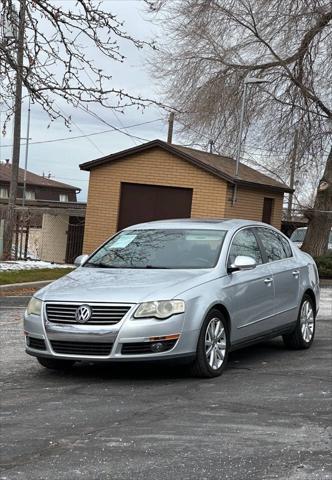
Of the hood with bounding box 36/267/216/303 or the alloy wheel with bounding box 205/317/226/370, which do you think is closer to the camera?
the hood with bounding box 36/267/216/303

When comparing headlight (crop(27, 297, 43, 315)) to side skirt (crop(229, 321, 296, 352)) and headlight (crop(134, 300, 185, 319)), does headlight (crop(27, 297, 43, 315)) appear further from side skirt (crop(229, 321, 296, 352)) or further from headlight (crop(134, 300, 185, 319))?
side skirt (crop(229, 321, 296, 352))

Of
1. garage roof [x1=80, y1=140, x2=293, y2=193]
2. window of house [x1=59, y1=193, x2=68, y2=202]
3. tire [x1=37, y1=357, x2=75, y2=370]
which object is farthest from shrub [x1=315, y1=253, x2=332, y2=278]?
window of house [x1=59, y1=193, x2=68, y2=202]

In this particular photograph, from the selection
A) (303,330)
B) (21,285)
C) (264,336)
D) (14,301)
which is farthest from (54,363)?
(21,285)

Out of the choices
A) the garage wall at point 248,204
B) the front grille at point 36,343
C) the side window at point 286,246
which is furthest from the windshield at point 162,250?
the garage wall at point 248,204

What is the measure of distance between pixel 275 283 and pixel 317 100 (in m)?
15.8

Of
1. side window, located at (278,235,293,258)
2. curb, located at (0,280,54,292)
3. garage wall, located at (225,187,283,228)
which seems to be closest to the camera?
side window, located at (278,235,293,258)

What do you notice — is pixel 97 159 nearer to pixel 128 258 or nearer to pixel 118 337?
pixel 128 258

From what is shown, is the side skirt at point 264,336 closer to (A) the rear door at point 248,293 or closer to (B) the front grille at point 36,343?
(A) the rear door at point 248,293

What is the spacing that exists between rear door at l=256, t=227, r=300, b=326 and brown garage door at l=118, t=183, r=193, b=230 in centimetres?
1312

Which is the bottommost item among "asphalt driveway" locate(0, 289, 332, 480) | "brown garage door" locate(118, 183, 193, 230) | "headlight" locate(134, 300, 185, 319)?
"asphalt driveway" locate(0, 289, 332, 480)

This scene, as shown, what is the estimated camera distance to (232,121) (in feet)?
80.7

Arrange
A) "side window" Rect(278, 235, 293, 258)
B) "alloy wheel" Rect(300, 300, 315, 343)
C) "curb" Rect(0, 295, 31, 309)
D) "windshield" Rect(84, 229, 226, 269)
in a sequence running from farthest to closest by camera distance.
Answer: "curb" Rect(0, 295, 31, 309)
"side window" Rect(278, 235, 293, 258)
"alloy wheel" Rect(300, 300, 315, 343)
"windshield" Rect(84, 229, 226, 269)

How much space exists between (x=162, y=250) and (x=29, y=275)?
932 centimetres

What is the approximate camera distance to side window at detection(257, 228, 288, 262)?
8.66 meters
